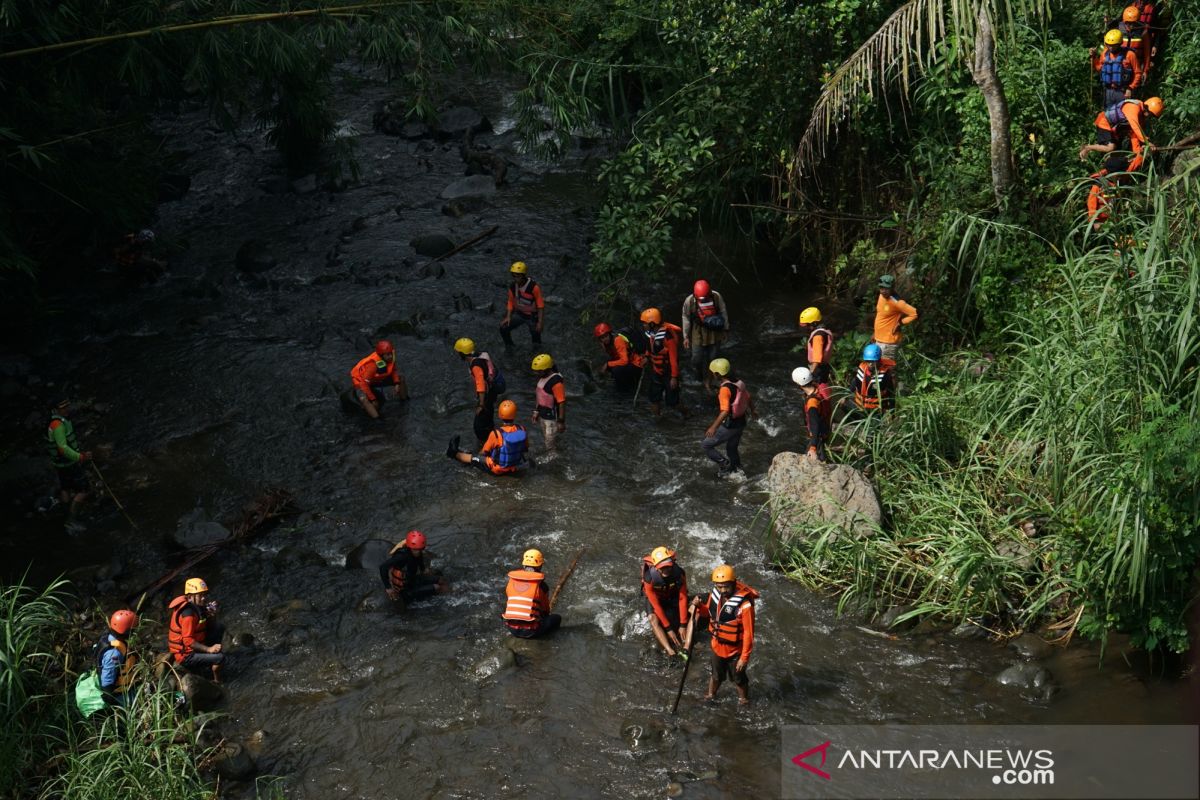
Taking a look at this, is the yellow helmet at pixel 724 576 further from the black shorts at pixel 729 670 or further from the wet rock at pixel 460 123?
the wet rock at pixel 460 123

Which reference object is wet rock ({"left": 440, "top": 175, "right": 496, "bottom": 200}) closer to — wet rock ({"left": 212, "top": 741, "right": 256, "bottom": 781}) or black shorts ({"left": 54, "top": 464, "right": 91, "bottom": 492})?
black shorts ({"left": 54, "top": 464, "right": 91, "bottom": 492})

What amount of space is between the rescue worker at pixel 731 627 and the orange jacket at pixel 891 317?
179 inches

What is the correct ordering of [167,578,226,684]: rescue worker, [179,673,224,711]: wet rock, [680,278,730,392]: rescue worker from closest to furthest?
[179,673,224,711]: wet rock, [167,578,226,684]: rescue worker, [680,278,730,392]: rescue worker

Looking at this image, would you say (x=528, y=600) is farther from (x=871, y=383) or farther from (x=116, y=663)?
(x=871, y=383)

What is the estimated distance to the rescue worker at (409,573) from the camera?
10.1 metres

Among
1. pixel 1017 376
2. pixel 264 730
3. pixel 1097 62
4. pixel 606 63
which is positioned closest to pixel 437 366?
pixel 606 63

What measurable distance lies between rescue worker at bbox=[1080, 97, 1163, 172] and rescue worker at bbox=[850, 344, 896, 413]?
3124mm

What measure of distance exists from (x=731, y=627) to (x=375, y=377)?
258 inches

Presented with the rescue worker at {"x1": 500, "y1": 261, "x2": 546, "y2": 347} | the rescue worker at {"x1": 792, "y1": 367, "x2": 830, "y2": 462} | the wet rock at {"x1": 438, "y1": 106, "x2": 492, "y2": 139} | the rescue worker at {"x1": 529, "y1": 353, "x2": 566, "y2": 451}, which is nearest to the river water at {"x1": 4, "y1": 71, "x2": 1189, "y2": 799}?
the rescue worker at {"x1": 529, "y1": 353, "x2": 566, "y2": 451}

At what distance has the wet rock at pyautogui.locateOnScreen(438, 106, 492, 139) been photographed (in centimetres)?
2075

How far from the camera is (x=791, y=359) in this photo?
14172 mm

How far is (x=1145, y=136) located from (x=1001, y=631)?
219 inches

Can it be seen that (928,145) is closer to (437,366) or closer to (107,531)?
(437,366)

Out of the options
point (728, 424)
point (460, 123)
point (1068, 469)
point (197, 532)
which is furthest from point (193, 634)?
point (460, 123)
